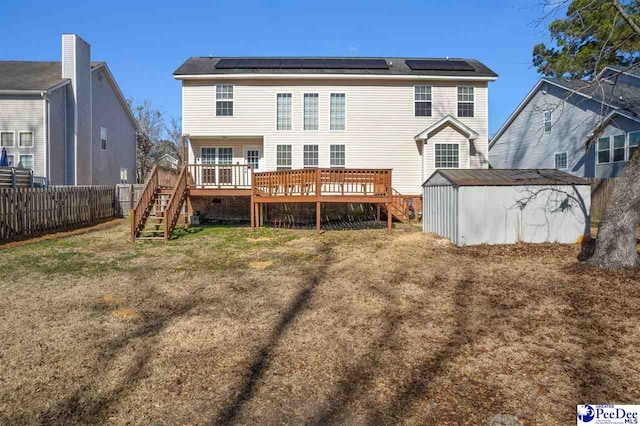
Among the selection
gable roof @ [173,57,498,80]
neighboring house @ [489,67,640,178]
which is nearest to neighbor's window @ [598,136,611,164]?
neighboring house @ [489,67,640,178]

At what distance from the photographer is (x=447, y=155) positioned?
16.3m

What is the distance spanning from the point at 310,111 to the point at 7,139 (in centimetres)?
1413

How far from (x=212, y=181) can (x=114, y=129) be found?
13.3 meters

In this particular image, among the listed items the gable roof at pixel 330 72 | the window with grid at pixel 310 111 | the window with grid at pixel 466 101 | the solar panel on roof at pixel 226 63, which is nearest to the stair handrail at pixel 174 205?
the gable roof at pixel 330 72

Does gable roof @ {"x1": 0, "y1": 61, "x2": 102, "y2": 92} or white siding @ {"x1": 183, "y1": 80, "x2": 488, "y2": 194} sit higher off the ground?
gable roof @ {"x1": 0, "y1": 61, "x2": 102, "y2": 92}

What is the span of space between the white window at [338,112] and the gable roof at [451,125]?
9.97ft

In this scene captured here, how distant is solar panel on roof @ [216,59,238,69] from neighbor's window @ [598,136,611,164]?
55.5ft

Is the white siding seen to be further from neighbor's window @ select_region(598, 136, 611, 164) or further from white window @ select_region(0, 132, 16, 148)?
white window @ select_region(0, 132, 16, 148)

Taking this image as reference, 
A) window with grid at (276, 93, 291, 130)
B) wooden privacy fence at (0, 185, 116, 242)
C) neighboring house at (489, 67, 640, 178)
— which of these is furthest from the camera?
neighboring house at (489, 67, 640, 178)

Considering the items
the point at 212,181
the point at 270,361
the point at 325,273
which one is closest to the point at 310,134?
the point at 212,181

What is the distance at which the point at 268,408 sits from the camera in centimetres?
328

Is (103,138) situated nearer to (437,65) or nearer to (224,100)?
(224,100)

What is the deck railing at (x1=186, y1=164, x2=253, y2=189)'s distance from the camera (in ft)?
46.6

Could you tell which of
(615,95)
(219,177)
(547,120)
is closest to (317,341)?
(219,177)
